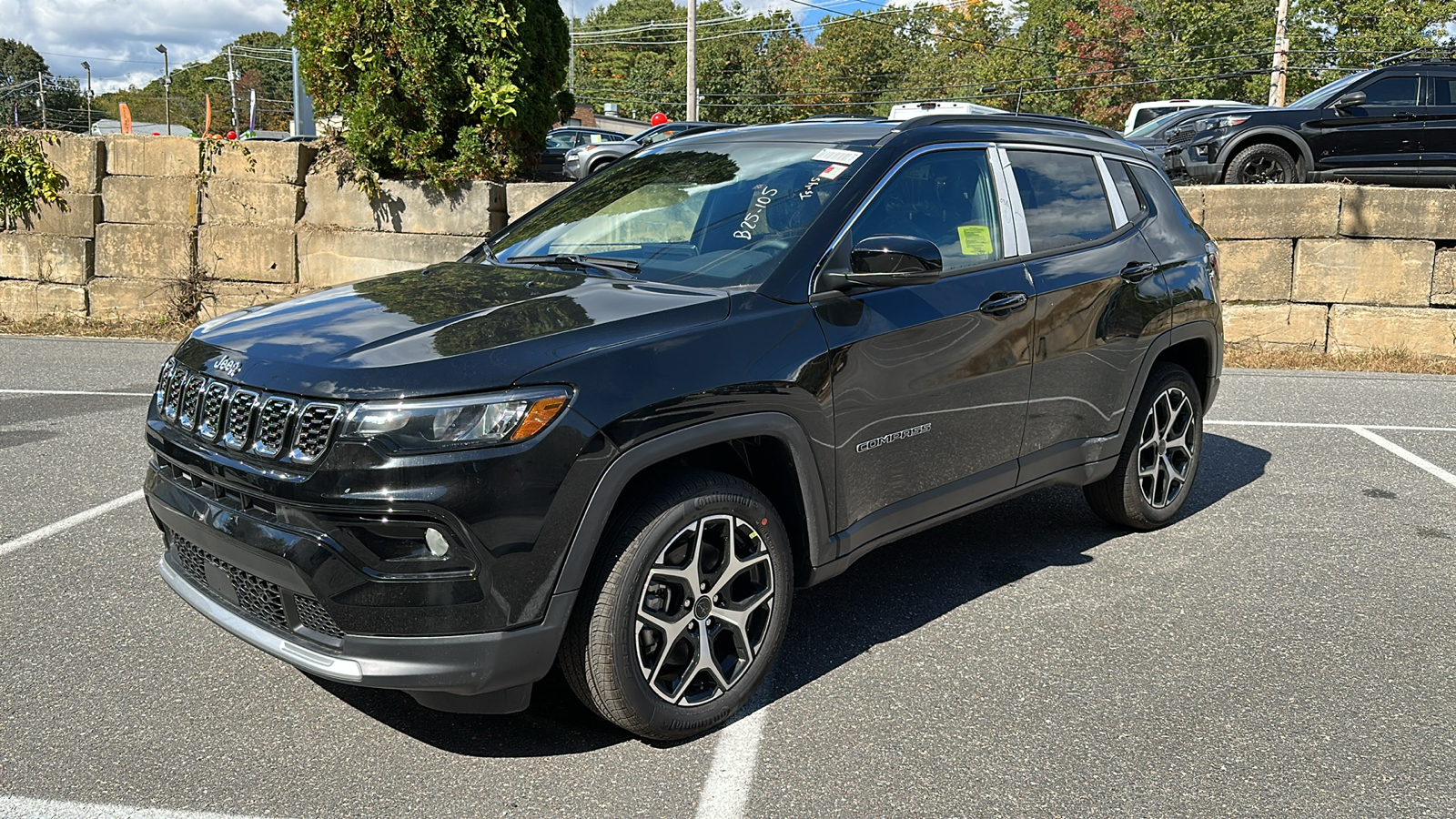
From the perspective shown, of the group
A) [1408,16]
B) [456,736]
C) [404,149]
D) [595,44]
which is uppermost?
[595,44]

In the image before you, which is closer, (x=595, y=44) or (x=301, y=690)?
(x=301, y=690)

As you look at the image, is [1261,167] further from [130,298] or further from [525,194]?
[130,298]

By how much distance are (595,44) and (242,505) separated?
11867 centimetres

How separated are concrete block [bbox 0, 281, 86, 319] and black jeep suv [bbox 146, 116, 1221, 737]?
9331 millimetres

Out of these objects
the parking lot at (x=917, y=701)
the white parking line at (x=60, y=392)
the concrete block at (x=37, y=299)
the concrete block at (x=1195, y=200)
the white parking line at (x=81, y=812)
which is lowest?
the white parking line at (x=81, y=812)

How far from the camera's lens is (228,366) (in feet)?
10.4

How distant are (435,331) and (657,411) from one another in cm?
65

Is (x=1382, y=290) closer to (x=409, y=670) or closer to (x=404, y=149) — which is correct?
(x=404, y=149)

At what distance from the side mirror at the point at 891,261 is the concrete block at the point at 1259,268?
8347mm

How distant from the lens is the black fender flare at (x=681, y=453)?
298 cm

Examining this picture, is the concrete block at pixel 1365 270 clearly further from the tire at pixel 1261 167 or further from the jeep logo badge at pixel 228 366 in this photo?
the jeep logo badge at pixel 228 366

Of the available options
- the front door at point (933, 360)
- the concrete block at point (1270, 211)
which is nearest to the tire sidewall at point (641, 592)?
the front door at point (933, 360)

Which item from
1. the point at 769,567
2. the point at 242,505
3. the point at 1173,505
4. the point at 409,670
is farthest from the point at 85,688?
the point at 1173,505

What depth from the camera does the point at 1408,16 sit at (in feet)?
146
